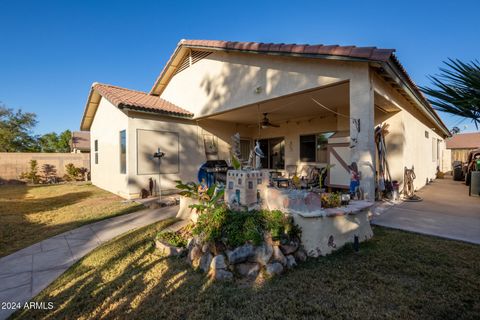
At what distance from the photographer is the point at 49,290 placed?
3.37 meters

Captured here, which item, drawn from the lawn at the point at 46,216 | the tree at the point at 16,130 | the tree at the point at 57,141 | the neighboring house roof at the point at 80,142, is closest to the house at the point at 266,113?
the lawn at the point at 46,216

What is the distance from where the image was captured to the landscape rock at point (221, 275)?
3.31 meters

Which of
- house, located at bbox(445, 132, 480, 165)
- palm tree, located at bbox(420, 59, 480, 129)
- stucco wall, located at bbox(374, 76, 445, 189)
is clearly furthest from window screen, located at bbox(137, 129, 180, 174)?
house, located at bbox(445, 132, 480, 165)

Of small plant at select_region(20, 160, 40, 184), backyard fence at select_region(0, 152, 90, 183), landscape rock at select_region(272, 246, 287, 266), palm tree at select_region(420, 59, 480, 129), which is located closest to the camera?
palm tree at select_region(420, 59, 480, 129)

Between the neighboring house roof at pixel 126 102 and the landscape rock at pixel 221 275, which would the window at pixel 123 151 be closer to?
the neighboring house roof at pixel 126 102

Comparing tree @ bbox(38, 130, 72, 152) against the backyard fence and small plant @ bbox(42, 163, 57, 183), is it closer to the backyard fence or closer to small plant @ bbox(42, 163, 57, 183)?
the backyard fence

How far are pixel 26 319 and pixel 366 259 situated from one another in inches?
200

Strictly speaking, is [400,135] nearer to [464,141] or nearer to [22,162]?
[22,162]

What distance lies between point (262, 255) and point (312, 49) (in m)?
5.41

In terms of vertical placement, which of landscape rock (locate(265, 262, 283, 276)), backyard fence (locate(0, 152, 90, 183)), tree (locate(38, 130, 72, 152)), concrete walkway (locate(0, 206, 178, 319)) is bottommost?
concrete walkway (locate(0, 206, 178, 319))

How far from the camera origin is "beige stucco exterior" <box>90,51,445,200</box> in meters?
5.63

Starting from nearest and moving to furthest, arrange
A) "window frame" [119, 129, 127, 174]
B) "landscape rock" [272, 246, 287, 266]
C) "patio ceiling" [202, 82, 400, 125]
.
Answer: "landscape rock" [272, 246, 287, 266] < "patio ceiling" [202, 82, 400, 125] < "window frame" [119, 129, 127, 174]

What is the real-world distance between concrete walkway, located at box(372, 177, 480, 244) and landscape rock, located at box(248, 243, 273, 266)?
11.0 ft

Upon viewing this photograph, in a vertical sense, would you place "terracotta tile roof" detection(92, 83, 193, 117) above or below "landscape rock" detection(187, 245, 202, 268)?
above
